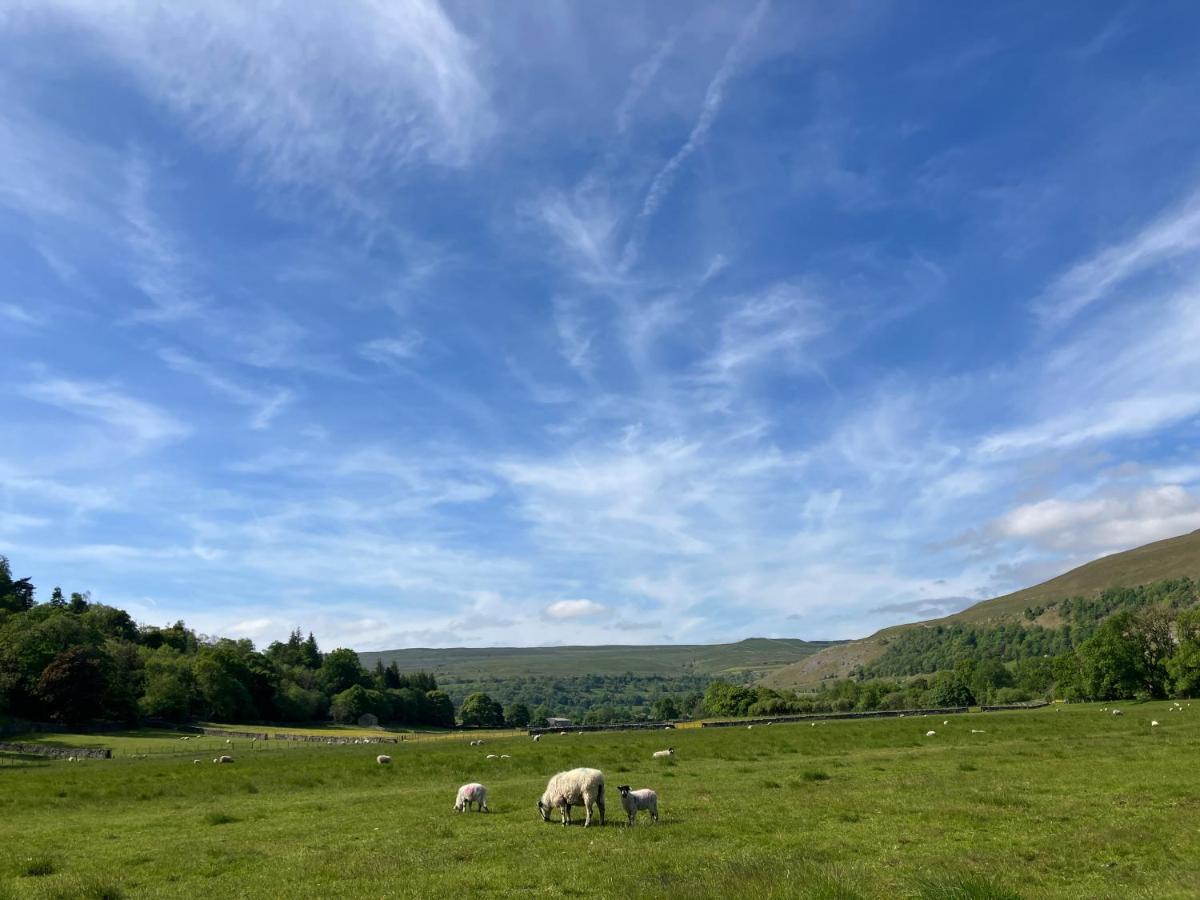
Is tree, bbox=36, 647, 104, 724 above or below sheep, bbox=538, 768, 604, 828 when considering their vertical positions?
above

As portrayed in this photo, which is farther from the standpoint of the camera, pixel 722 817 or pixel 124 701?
pixel 124 701

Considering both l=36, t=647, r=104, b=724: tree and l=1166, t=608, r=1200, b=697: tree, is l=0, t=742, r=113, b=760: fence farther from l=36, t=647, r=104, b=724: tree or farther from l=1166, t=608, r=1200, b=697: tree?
l=1166, t=608, r=1200, b=697: tree

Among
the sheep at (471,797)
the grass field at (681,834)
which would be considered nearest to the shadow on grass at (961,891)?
the grass field at (681,834)

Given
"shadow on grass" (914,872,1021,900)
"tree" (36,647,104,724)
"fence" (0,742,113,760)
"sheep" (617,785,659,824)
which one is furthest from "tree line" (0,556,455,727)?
"shadow on grass" (914,872,1021,900)

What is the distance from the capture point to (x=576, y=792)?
2383 cm

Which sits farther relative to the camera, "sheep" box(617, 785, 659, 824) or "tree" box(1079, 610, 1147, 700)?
"tree" box(1079, 610, 1147, 700)

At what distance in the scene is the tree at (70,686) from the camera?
12162 centimetres

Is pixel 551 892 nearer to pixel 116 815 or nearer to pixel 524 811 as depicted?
pixel 524 811

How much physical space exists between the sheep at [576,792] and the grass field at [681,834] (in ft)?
3.13

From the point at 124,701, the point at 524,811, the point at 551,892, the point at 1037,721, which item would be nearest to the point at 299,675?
the point at 124,701

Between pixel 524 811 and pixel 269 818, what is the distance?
985cm

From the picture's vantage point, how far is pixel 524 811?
88.8 ft

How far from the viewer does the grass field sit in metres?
15.4

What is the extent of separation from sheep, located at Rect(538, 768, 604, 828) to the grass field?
3.13 ft
